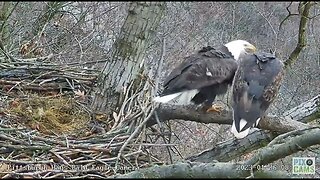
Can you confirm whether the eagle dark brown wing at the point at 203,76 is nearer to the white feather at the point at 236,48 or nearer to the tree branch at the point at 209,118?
the tree branch at the point at 209,118

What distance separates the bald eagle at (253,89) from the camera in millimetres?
2730

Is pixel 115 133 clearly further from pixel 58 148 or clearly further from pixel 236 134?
pixel 236 134

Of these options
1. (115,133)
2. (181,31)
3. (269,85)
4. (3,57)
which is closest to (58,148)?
(115,133)

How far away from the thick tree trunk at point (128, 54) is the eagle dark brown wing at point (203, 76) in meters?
0.24

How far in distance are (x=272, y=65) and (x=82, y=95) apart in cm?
117

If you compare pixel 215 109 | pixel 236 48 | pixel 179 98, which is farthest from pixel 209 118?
pixel 236 48

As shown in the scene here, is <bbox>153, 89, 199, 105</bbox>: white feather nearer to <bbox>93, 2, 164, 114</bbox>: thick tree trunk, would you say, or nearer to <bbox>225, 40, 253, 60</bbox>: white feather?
<bbox>93, 2, 164, 114</bbox>: thick tree trunk

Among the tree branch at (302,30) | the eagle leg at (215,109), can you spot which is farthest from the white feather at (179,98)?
the tree branch at (302,30)

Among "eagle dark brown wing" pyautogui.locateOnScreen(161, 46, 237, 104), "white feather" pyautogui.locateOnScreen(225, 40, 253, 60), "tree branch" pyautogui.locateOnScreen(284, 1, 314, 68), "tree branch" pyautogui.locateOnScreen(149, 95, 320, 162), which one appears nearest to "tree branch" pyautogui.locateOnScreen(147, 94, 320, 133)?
"tree branch" pyautogui.locateOnScreen(149, 95, 320, 162)

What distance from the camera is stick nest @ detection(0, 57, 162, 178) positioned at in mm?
2463

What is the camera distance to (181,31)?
Result: 6949 mm

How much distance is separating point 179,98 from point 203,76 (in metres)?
0.18

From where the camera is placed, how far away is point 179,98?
3045 millimetres

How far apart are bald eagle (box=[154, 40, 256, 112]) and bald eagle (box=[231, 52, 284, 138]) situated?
117mm
